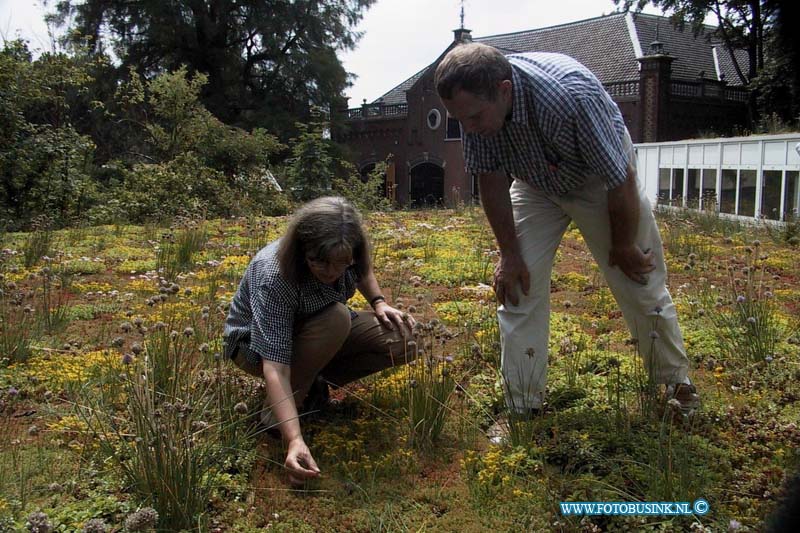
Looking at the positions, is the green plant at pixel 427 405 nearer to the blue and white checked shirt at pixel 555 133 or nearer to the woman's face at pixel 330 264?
the woman's face at pixel 330 264

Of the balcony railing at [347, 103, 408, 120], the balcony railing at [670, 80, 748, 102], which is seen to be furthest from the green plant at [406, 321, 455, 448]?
the balcony railing at [347, 103, 408, 120]

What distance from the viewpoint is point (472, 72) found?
2.90 meters

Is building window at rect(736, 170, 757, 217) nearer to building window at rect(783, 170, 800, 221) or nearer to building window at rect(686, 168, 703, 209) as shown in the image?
building window at rect(783, 170, 800, 221)

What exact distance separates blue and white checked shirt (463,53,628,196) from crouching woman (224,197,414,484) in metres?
0.71

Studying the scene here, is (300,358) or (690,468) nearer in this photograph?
(690,468)

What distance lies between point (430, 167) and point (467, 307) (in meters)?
39.4

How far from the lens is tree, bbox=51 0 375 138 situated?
33906 mm

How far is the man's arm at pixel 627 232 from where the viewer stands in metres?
3.15

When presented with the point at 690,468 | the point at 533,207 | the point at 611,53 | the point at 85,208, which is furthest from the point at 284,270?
the point at 611,53

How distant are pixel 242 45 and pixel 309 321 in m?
35.4

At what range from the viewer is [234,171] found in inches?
750

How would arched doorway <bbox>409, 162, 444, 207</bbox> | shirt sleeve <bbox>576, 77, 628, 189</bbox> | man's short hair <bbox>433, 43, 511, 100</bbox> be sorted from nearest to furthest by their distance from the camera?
man's short hair <bbox>433, 43, 511, 100</bbox>
shirt sleeve <bbox>576, 77, 628, 189</bbox>
arched doorway <bbox>409, 162, 444, 207</bbox>

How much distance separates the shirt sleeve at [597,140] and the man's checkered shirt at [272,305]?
123cm

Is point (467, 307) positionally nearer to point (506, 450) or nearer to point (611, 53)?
point (506, 450)
